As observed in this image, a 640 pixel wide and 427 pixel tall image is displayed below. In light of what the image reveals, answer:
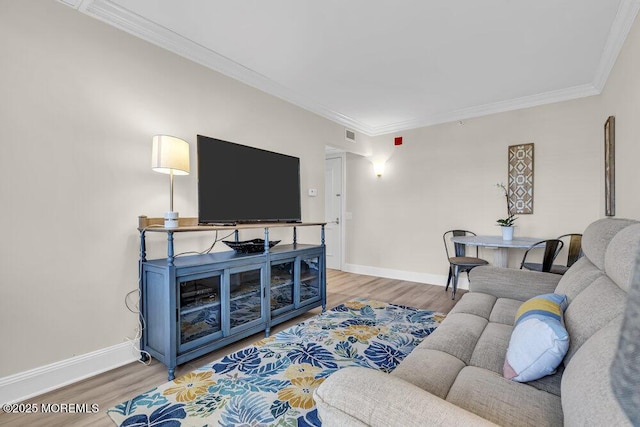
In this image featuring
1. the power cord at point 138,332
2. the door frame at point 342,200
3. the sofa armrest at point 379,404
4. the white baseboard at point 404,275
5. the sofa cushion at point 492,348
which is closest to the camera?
the sofa armrest at point 379,404

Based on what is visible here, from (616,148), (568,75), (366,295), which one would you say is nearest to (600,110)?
(568,75)

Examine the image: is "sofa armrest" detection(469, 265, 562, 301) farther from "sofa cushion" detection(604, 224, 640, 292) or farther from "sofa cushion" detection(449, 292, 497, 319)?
"sofa cushion" detection(604, 224, 640, 292)

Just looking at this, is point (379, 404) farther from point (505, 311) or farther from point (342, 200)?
point (342, 200)

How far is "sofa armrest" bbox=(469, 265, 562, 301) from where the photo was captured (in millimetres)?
2232

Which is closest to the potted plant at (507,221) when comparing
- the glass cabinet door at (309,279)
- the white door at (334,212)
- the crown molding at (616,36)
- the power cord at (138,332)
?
the crown molding at (616,36)

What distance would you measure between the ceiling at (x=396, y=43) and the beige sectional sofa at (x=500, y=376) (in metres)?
1.73

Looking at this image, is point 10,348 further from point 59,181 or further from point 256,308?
point 256,308

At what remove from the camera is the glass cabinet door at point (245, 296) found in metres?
2.53

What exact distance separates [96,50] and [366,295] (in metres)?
3.65

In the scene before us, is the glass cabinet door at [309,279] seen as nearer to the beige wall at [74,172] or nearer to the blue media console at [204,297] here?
the blue media console at [204,297]

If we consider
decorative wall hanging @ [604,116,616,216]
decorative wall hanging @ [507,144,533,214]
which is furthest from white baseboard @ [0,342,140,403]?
decorative wall hanging @ [507,144,533,214]

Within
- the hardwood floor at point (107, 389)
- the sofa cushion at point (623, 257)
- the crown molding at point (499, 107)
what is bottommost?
the hardwood floor at point (107, 389)

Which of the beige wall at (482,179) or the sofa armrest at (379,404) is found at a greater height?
the beige wall at (482,179)

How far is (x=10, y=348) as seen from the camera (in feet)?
6.21
